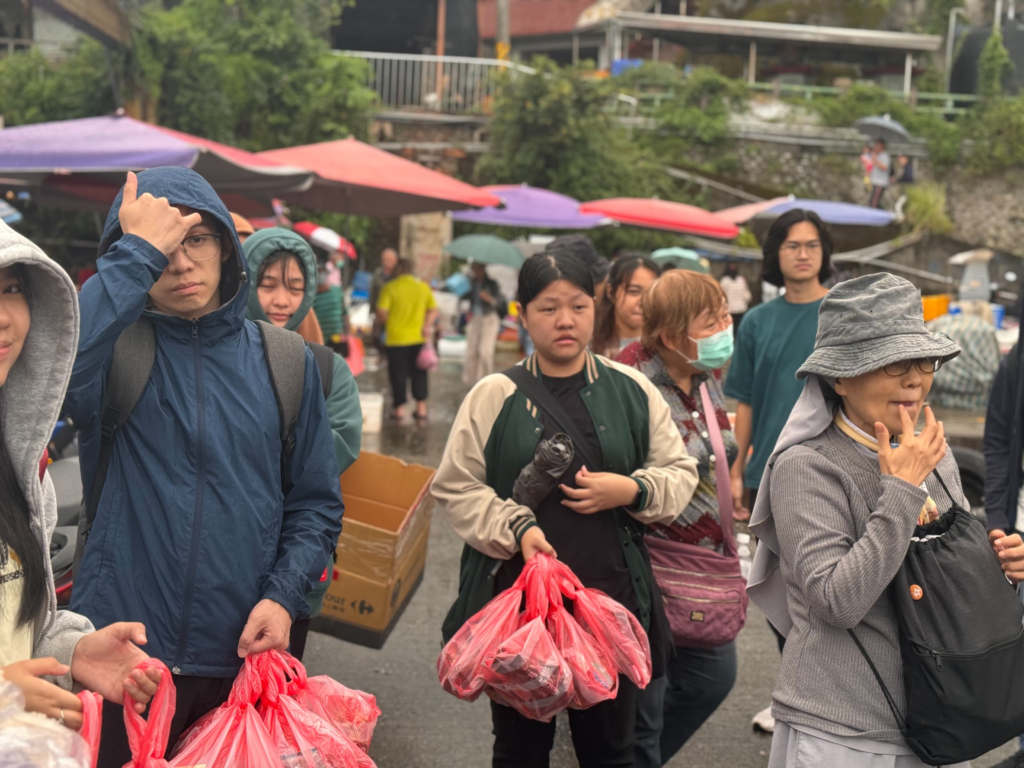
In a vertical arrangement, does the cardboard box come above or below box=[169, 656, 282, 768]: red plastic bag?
below

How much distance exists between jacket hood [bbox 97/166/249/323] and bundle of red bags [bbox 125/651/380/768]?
0.89 metres

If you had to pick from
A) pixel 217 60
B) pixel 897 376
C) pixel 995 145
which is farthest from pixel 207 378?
pixel 995 145

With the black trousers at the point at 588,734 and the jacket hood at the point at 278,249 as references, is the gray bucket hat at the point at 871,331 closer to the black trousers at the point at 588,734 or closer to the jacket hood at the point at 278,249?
the black trousers at the point at 588,734

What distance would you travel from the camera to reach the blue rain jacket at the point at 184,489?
229 cm

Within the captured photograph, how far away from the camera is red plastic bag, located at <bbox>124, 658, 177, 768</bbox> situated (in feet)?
6.13

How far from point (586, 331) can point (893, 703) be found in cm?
137

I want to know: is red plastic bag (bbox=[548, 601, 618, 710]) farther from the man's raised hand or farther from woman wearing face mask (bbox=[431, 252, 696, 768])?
the man's raised hand

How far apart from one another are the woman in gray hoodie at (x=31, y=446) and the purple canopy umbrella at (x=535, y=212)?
1230 cm

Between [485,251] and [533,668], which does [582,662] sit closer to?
[533,668]

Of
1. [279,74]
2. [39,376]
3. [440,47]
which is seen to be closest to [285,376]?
[39,376]

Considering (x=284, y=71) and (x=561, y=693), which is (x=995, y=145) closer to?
(x=284, y=71)

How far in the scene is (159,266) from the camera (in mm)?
2232

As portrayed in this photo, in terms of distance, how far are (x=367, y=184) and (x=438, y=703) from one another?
5.50 metres

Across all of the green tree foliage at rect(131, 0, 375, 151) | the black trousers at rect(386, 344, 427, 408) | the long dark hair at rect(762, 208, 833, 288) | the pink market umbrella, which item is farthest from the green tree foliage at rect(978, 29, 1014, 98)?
the long dark hair at rect(762, 208, 833, 288)
